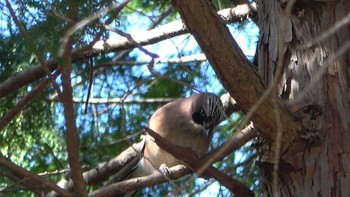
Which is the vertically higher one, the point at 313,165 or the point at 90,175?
the point at 90,175

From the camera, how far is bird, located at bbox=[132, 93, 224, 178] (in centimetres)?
545

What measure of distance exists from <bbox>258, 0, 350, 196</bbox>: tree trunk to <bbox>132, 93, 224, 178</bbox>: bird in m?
1.72

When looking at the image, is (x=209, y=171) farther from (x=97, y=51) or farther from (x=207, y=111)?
(x=207, y=111)

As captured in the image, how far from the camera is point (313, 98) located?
3.49m

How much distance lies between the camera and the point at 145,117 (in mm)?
6008

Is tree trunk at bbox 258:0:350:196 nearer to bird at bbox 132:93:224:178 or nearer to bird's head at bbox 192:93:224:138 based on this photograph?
bird's head at bbox 192:93:224:138

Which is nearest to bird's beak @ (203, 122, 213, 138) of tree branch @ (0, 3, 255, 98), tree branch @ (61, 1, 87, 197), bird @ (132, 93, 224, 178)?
bird @ (132, 93, 224, 178)

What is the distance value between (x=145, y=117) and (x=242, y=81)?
2849 millimetres

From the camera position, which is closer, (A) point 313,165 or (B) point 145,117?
(A) point 313,165

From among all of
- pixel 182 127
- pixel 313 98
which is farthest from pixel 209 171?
pixel 182 127

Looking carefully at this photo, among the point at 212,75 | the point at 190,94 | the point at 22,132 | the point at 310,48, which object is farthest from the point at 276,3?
the point at 190,94

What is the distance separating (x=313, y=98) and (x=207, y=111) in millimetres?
1958

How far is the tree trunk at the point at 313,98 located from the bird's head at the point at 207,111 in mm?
1504

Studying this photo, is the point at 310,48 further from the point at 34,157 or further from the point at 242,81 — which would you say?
the point at 34,157
